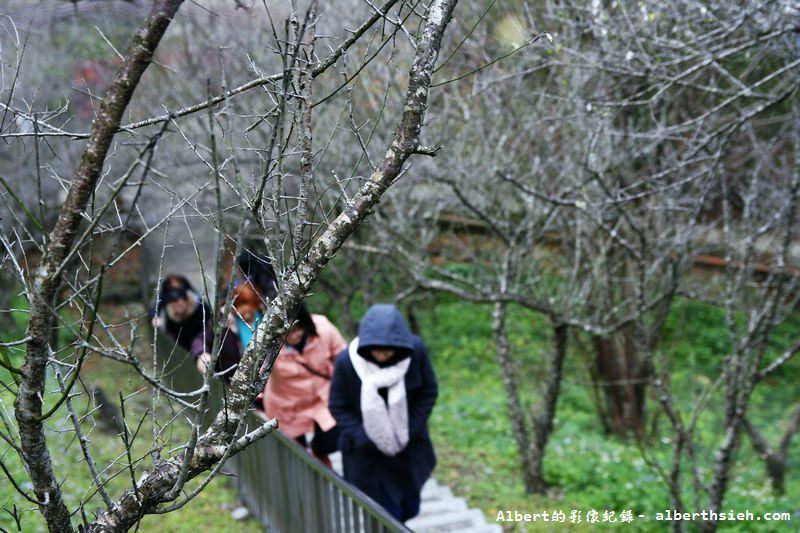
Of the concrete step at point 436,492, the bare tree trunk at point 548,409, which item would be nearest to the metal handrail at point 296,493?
the concrete step at point 436,492

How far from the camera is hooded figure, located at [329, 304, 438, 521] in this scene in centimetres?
418

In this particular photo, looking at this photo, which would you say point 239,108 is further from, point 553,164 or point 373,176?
point 373,176

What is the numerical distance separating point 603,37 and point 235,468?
456cm

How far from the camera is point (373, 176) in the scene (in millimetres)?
2033

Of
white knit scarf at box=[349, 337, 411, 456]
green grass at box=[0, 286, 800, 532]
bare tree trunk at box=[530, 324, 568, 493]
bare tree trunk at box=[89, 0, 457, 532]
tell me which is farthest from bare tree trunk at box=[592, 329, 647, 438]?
bare tree trunk at box=[89, 0, 457, 532]

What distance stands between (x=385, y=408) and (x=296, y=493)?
2.64ft

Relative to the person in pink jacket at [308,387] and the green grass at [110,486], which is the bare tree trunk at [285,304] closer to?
the green grass at [110,486]

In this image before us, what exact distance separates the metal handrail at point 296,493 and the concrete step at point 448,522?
1.30 metres

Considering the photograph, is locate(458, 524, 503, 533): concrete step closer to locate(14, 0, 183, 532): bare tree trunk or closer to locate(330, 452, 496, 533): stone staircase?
locate(330, 452, 496, 533): stone staircase

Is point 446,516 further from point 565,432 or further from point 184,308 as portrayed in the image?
point 565,432

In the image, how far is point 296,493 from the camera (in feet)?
14.2

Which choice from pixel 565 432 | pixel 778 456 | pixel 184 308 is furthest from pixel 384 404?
pixel 778 456

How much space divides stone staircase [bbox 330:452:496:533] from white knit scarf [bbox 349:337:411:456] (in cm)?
124

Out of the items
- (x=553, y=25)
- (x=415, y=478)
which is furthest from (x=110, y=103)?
(x=553, y=25)
